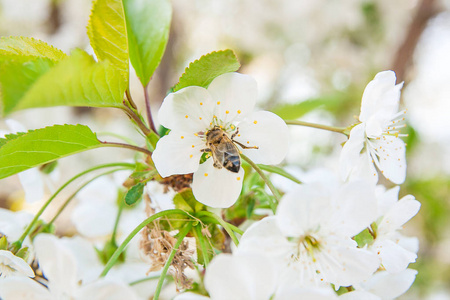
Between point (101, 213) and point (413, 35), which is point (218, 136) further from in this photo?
point (413, 35)

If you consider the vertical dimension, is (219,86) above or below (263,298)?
above

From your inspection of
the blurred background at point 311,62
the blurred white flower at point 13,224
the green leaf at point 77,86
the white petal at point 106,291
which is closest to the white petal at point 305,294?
the white petal at point 106,291

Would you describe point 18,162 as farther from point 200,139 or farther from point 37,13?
point 37,13

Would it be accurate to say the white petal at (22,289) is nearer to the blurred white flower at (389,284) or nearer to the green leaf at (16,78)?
the green leaf at (16,78)

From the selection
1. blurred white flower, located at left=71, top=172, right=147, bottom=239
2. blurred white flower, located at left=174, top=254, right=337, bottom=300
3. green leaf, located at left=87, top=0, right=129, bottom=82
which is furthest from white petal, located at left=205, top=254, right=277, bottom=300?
blurred white flower, located at left=71, top=172, right=147, bottom=239

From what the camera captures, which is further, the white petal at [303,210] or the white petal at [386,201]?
the white petal at [386,201]

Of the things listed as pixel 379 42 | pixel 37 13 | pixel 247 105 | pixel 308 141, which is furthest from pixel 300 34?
pixel 247 105
